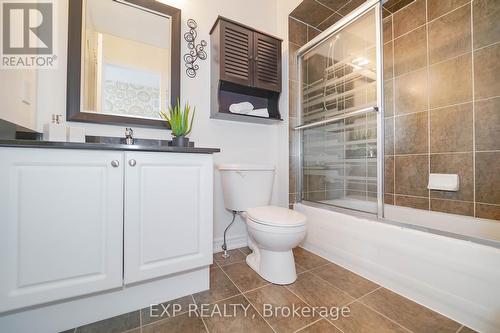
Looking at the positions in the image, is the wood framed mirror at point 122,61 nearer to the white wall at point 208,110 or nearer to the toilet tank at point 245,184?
the white wall at point 208,110

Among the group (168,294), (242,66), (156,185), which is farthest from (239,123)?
(168,294)

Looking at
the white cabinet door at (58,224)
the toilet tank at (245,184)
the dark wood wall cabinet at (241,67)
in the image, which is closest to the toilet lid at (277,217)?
the toilet tank at (245,184)

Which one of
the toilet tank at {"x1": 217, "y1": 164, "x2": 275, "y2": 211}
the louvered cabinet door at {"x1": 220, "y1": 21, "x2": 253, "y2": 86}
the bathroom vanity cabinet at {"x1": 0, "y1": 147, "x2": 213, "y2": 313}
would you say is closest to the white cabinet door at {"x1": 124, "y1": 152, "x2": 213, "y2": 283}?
the bathroom vanity cabinet at {"x1": 0, "y1": 147, "x2": 213, "y2": 313}

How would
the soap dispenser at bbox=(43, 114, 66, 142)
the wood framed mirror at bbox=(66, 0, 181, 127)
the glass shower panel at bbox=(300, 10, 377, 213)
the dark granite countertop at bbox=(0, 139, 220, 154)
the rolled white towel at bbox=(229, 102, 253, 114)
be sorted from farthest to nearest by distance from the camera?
the rolled white towel at bbox=(229, 102, 253, 114)
the glass shower panel at bbox=(300, 10, 377, 213)
the wood framed mirror at bbox=(66, 0, 181, 127)
the soap dispenser at bbox=(43, 114, 66, 142)
the dark granite countertop at bbox=(0, 139, 220, 154)

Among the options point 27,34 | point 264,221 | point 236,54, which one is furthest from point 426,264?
point 27,34

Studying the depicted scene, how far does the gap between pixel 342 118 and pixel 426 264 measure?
108cm

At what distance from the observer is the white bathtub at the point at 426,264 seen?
823mm

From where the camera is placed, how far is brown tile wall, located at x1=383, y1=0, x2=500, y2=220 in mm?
1340

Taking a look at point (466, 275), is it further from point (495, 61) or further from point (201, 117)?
point (201, 117)

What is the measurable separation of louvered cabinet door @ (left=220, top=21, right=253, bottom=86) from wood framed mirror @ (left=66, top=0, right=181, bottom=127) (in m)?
0.34

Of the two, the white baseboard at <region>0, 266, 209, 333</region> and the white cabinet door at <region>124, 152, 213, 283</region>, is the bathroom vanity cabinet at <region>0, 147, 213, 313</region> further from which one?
the white baseboard at <region>0, 266, 209, 333</region>

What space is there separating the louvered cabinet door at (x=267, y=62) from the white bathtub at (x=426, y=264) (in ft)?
3.81

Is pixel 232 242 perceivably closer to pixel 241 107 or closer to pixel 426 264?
pixel 241 107

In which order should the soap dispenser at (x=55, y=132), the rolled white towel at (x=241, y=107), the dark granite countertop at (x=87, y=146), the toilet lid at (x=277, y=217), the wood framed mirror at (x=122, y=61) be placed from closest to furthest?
1. the dark granite countertop at (x=87, y=146)
2. the soap dispenser at (x=55, y=132)
3. the toilet lid at (x=277, y=217)
4. the wood framed mirror at (x=122, y=61)
5. the rolled white towel at (x=241, y=107)
